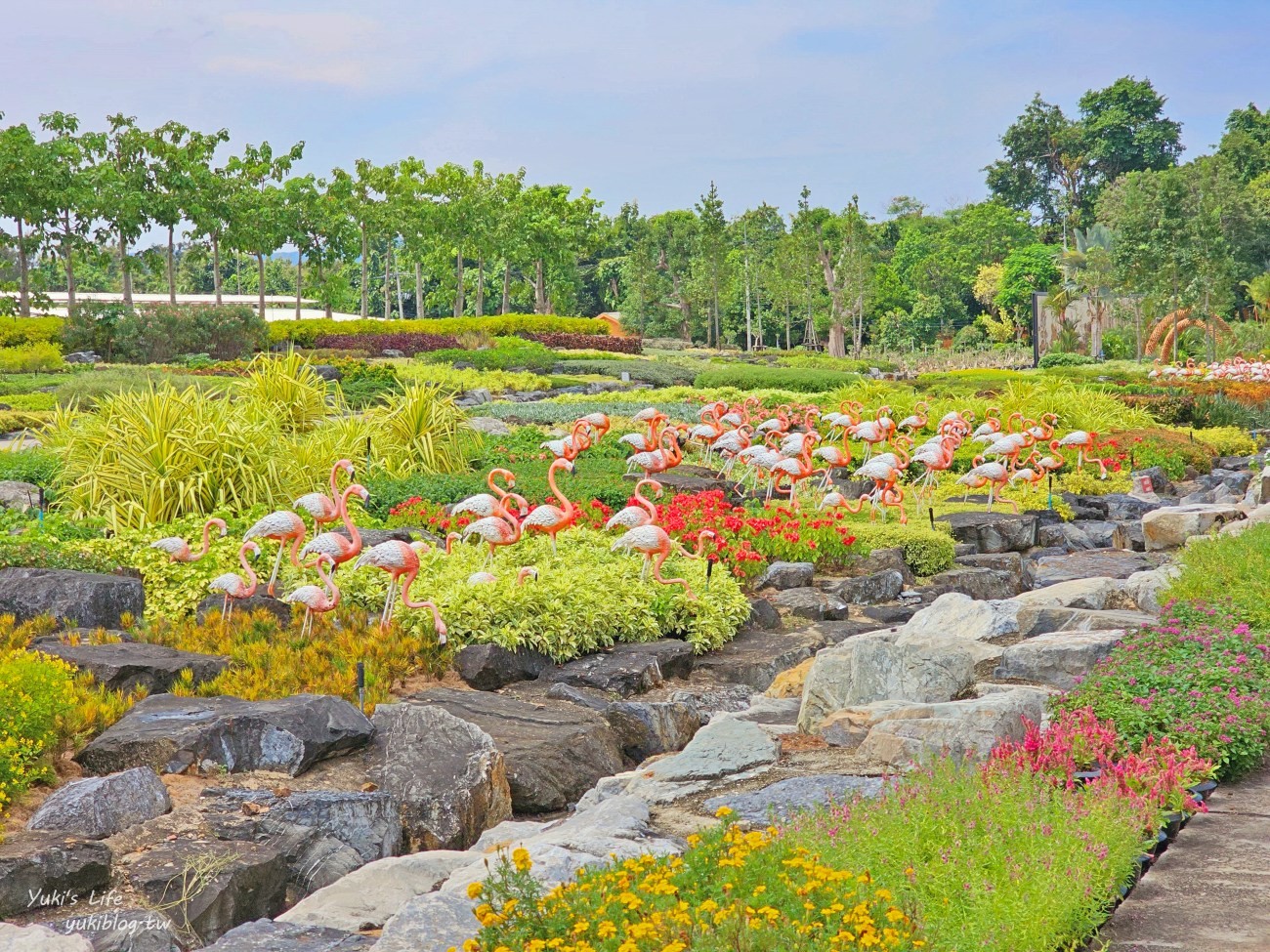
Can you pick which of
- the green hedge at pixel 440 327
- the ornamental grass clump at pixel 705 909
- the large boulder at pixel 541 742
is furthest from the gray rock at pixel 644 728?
the green hedge at pixel 440 327

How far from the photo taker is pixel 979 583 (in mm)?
10945

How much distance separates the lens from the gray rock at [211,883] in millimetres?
4641

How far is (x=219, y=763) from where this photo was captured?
19.4 ft

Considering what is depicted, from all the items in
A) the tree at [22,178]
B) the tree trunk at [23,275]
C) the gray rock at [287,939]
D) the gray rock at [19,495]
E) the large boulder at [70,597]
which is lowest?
the gray rock at [287,939]

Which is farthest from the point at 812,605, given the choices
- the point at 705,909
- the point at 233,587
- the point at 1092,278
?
the point at 1092,278

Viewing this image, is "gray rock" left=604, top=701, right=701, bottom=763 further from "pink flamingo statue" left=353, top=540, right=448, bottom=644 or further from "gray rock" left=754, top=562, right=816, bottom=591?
"gray rock" left=754, top=562, right=816, bottom=591

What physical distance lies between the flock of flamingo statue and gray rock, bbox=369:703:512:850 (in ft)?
5.87

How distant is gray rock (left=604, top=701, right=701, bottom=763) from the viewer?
6.83 meters

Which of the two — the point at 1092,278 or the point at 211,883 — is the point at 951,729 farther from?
the point at 1092,278

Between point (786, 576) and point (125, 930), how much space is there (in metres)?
6.83

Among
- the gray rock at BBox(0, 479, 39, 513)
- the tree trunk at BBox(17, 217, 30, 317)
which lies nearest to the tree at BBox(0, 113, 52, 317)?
the tree trunk at BBox(17, 217, 30, 317)

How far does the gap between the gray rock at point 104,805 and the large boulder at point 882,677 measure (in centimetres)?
314

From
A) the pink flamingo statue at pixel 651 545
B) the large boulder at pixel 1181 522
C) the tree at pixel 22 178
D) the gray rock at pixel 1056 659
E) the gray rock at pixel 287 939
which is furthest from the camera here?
the tree at pixel 22 178

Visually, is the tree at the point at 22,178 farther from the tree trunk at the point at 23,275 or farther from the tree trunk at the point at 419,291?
the tree trunk at the point at 419,291
